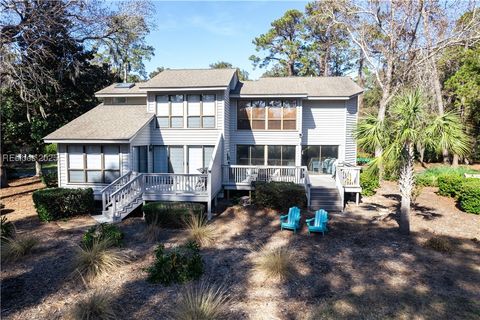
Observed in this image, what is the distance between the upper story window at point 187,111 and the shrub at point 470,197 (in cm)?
1249

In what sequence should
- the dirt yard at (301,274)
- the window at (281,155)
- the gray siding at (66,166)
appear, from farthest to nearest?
the window at (281,155)
the gray siding at (66,166)
the dirt yard at (301,274)

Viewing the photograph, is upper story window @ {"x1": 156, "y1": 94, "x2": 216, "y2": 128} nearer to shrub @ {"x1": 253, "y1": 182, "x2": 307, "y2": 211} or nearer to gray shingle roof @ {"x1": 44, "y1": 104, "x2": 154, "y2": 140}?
gray shingle roof @ {"x1": 44, "y1": 104, "x2": 154, "y2": 140}

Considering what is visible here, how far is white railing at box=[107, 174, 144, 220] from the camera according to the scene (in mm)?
11253

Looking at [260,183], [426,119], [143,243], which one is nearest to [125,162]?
[143,243]

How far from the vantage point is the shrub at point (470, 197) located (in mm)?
12617

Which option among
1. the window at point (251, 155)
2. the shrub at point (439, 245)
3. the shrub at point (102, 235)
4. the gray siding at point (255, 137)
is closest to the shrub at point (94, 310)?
the shrub at point (102, 235)

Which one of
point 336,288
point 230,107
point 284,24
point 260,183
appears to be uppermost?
point 284,24

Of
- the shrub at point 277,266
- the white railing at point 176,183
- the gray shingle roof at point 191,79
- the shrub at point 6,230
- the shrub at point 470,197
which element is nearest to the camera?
the shrub at point 277,266

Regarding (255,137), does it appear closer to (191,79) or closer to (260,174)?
(260,174)

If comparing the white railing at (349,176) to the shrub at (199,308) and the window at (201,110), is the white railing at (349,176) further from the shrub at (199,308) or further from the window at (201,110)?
the shrub at (199,308)

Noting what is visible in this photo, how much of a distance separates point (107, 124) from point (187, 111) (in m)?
4.13

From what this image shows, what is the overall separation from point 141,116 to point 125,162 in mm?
3051

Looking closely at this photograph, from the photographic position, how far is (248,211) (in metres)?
12.8

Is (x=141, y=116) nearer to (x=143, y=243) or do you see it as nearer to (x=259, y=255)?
(x=143, y=243)
